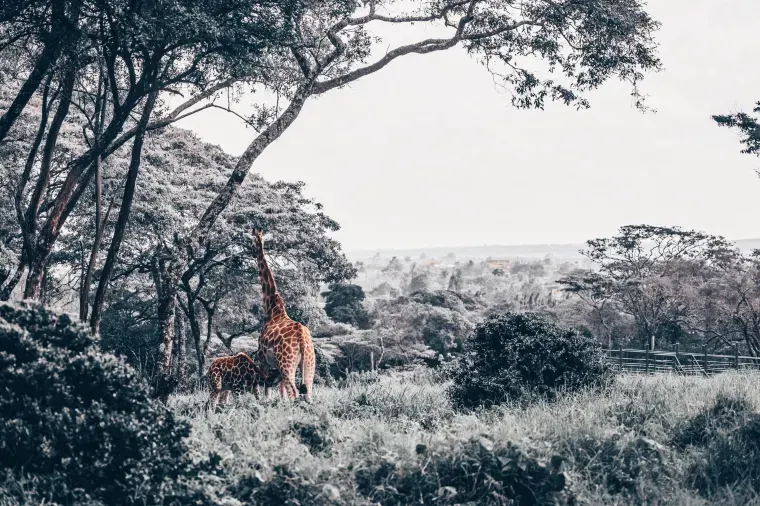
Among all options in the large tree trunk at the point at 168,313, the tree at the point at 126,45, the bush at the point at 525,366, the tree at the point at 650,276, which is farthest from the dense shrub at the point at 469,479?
the tree at the point at 650,276

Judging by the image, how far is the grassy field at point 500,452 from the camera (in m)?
7.67

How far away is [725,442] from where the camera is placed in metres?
9.16

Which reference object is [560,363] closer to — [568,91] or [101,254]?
[568,91]

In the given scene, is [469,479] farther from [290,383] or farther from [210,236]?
[210,236]

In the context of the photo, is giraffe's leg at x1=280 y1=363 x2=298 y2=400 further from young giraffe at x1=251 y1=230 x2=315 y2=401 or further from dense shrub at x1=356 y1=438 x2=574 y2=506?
dense shrub at x1=356 y1=438 x2=574 y2=506

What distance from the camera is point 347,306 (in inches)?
1863

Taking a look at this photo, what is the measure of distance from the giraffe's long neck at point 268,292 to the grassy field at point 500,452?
1.75 meters

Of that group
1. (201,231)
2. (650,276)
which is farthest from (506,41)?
(650,276)

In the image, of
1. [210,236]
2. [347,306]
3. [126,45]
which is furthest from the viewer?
[347,306]

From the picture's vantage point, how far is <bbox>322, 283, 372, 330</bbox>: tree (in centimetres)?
4647

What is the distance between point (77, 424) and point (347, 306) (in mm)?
40520

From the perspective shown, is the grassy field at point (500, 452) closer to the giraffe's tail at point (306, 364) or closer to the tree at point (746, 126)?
the giraffe's tail at point (306, 364)

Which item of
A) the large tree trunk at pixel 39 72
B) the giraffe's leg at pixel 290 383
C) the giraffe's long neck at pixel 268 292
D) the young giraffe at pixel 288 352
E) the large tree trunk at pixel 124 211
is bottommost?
the giraffe's leg at pixel 290 383

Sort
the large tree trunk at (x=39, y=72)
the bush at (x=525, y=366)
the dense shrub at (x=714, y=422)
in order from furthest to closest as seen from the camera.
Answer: the large tree trunk at (x=39, y=72)
the bush at (x=525, y=366)
the dense shrub at (x=714, y=422)
